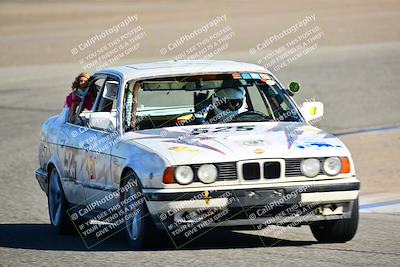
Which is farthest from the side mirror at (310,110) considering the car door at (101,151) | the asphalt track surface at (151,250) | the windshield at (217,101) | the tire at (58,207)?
the tire at (58,207)

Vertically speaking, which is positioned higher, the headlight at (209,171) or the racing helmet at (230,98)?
Result: the racing helmet at (230,98)

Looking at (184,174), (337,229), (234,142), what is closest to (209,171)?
(184,174)

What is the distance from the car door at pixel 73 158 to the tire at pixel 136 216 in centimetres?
118

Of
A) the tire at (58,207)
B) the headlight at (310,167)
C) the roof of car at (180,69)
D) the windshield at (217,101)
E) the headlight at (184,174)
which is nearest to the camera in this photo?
the headlight at (184,174)

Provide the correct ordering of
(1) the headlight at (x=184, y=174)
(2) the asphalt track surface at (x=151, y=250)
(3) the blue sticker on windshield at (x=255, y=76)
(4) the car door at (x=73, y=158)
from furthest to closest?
(4) the car door at (x=73, y=158) < (3) the blue sticker on windshield at (x=255, y=76) < (1) the headlight at (x=184, y=174) < (2) the asphalt track surface at (x=151, y=250)

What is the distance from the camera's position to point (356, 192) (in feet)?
30.2

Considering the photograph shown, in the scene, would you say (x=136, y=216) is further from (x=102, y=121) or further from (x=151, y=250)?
(x=102, y=121)

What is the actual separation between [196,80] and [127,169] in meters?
1.41

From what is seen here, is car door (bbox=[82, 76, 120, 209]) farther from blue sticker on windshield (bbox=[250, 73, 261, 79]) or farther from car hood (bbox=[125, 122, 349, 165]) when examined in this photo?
blue sticker on windshield (bbox=[250, 73, 261, 79])

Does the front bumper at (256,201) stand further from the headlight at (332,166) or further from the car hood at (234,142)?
the car hood at (234,142)

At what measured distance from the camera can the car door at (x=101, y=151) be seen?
10.0m

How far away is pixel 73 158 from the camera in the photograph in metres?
10.9

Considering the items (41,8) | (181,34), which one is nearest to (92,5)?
(41,8)

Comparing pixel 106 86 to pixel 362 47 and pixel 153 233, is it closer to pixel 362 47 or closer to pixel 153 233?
pixel 153 233
